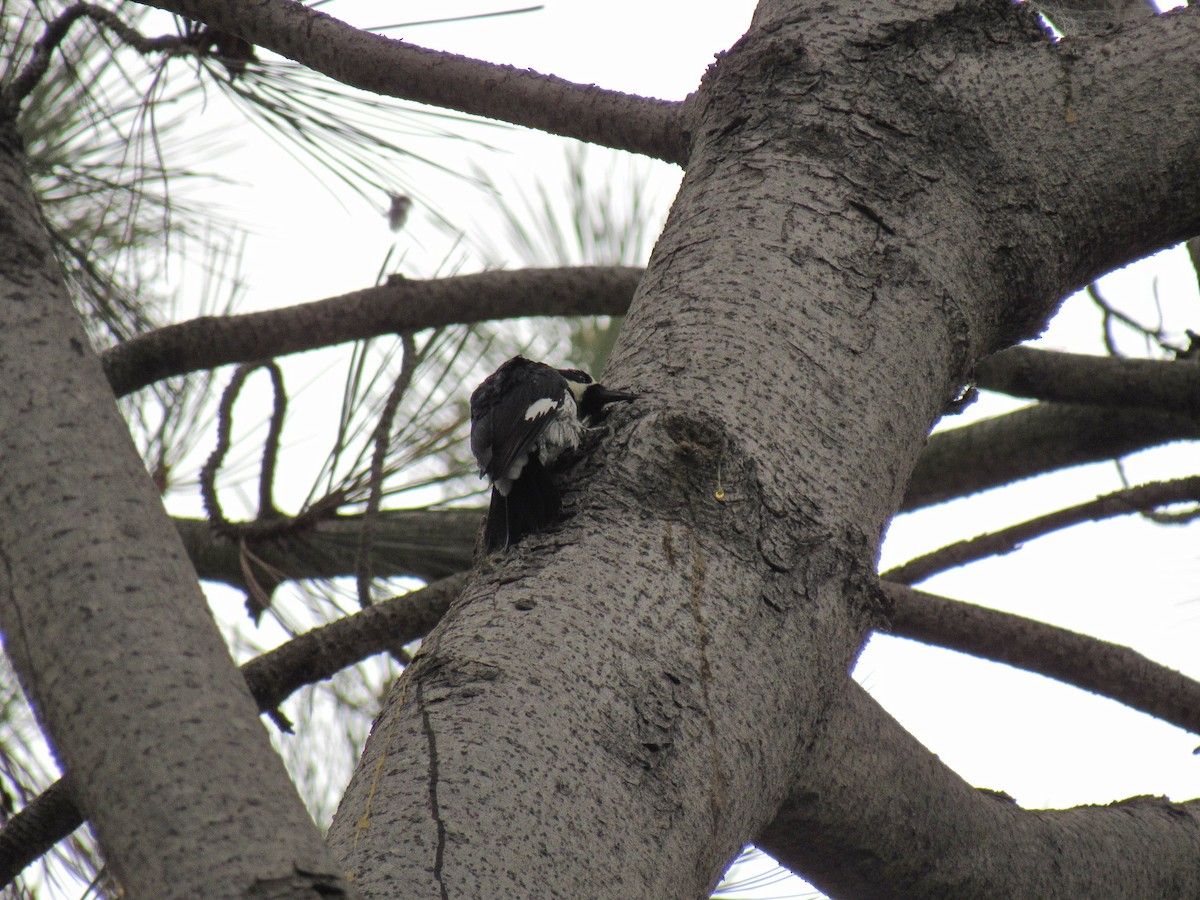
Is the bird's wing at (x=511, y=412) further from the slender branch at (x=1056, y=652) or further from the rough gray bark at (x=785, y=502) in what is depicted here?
the slender branch at (x=1056, y=652)

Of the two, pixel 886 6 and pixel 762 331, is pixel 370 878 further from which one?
pixel 886 6

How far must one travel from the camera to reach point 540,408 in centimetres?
192

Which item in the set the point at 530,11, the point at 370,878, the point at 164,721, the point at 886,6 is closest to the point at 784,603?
the point at 370,878

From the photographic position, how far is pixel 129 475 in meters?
0.68

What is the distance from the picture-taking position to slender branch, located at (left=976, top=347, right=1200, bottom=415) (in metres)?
2.16

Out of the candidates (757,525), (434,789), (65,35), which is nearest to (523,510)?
(757,525)

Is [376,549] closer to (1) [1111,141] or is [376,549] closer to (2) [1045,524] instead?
(2) [1045,524]

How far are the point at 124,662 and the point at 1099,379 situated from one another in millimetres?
1977

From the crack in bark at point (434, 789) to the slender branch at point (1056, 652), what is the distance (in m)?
0.92

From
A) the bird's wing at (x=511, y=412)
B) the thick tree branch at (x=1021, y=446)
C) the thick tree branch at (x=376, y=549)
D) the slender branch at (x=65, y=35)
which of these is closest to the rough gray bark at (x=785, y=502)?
the bird's wing at (x=511, y=412)

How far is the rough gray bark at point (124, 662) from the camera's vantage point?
614mm

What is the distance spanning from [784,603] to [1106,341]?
6.23 ft

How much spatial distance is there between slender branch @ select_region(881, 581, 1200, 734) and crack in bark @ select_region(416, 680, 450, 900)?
0.92 metres

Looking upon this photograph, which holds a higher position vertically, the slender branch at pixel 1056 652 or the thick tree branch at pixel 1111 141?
the thick tree branch at pixel 1111 141
